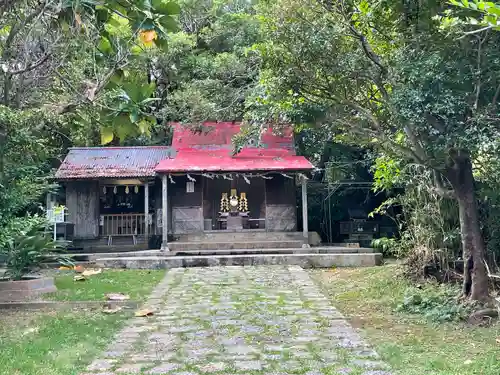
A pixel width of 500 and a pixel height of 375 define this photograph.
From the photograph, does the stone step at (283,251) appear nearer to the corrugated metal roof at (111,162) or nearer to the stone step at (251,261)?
the stone step at (251,261)

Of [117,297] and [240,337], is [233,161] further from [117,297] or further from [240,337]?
[240,337]

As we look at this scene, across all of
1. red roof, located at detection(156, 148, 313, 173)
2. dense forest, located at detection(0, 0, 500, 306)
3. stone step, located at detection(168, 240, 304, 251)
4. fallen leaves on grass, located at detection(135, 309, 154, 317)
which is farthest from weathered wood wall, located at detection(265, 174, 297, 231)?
fallen leaves on grass, located at detection(135, 309, 154, 317)

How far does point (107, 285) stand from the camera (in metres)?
9.23

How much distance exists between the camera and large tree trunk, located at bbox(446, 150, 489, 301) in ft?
20.6

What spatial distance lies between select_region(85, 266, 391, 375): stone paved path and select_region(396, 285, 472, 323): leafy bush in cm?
108

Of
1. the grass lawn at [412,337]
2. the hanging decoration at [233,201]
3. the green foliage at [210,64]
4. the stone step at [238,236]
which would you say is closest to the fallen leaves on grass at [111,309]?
the grass lawn at [412,337]

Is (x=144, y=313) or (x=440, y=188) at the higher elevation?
(x=440, y=188)

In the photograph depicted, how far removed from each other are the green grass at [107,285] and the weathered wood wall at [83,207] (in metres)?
5.55

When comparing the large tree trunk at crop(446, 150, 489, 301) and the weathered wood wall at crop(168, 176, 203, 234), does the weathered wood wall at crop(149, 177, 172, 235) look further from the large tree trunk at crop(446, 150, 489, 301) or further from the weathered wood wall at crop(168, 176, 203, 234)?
the large tree trunk at crop(446, 150, 489, 301)

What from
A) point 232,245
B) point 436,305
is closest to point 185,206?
point 232,245

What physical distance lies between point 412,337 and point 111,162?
13489 millimetres

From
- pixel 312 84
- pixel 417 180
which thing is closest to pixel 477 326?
pixel 417 180

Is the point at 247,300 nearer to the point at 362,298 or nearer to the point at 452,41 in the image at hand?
the point at 362,298

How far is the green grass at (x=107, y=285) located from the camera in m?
8.00
